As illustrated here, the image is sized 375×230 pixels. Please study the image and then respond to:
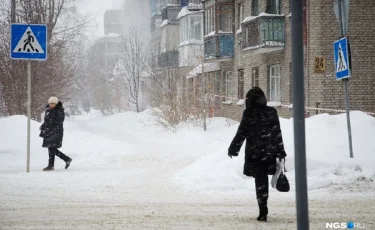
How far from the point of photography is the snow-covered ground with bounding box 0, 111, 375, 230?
6.85m

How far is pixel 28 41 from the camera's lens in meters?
11.5

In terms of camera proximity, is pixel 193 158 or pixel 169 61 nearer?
pixel 193 158

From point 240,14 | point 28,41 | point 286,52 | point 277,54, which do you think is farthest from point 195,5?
point 28,41

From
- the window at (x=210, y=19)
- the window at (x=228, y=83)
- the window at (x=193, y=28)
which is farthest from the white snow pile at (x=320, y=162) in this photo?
the window at (x=193, y=28)

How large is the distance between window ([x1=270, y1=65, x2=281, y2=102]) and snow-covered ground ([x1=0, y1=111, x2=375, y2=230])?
8419 mm

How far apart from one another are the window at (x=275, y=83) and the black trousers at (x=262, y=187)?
55.0 feet

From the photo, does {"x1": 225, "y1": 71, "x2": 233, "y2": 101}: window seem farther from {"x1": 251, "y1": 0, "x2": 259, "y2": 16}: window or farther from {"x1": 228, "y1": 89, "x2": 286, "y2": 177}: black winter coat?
{"x1": 228, "y1": 89, "x2": 286, "y2": 177}: black winter coat

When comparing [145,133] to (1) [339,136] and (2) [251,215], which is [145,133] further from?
(2) [251,215]

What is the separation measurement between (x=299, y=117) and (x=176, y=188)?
6816 millimetres

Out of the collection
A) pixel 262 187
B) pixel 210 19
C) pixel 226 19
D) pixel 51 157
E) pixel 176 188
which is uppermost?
pixel 210 19

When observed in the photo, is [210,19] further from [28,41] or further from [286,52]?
[28,41]

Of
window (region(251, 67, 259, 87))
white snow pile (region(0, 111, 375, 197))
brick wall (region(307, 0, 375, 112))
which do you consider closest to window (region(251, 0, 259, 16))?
window (region(251, 67, 259, 87))

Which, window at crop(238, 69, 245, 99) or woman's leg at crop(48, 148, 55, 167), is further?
window at crop(238, 69, 245, 99)

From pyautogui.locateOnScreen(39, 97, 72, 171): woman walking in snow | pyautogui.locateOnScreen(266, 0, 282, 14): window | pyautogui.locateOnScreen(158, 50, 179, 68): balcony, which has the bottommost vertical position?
pyautogui.locateOnScreen(39, 97, 72, 171): woman walking in snow
